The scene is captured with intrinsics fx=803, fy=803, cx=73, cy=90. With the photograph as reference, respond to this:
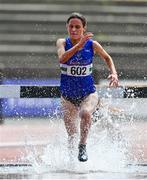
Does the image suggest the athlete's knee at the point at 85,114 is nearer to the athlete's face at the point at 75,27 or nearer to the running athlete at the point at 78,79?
the running athlete at the point at 78,79

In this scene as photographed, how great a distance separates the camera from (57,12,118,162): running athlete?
8453 millimetres

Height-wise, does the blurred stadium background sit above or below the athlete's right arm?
below

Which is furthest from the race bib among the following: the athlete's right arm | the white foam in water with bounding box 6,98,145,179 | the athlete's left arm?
the white foam in water with bounding box 6,98,145,179

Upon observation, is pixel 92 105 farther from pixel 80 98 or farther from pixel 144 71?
pixel 144 71

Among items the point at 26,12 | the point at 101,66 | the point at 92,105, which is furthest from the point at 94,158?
the point at 26,12

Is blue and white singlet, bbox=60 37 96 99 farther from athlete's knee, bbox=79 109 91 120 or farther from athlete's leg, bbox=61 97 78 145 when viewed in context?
athlete's knee, bbox=79 109 91 120

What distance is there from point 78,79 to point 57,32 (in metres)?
9.62

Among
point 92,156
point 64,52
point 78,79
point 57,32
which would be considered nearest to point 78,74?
point 78,79

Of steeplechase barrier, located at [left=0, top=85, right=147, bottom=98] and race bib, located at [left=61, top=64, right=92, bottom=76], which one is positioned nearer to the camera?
race bib, located at [left=61, top=64, right=92, bottom=76]

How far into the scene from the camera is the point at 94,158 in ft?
29.6

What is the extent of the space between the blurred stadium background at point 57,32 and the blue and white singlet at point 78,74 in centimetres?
891

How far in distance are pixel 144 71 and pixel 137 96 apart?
8.41m

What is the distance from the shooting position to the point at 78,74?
8.66 meters

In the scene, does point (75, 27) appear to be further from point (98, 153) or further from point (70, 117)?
point (98, 153)
